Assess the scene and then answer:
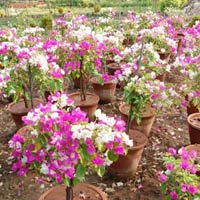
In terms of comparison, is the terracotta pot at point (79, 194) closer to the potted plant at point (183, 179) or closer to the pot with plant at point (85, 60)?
the potted plant at point (183, 179)

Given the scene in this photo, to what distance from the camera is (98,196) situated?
249 centimetres

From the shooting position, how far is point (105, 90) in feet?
16.0

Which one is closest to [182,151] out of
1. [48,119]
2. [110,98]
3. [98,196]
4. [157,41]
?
[98,196]

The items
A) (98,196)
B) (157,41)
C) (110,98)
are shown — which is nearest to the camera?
(98,196)

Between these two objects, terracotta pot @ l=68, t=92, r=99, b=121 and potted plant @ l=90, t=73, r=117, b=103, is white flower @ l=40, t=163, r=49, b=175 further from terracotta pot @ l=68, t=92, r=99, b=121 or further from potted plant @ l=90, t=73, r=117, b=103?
potted plant @ l=90, t=73, r=117, b=103

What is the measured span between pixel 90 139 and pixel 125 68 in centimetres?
171

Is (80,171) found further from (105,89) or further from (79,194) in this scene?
(105,89)

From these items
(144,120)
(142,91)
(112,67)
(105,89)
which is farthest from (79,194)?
(112,67)

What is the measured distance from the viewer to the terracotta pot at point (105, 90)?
15.9 ft

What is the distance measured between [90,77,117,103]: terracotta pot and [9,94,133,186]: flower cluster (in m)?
2.90

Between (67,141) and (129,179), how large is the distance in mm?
1631

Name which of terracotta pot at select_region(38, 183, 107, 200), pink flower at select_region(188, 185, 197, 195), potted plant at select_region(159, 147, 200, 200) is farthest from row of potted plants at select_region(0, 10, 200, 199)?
pink flower at select_region(188, 185, 197, 195)

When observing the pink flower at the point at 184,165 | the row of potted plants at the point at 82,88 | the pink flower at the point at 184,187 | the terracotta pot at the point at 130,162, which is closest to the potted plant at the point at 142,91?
the row of potted plants at the point at 82,88

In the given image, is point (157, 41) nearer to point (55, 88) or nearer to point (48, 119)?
point (55, 88)
